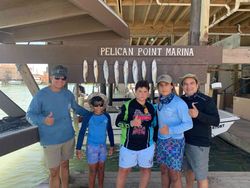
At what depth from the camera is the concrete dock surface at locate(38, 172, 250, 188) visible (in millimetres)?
4434

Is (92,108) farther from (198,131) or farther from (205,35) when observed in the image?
(205,35)

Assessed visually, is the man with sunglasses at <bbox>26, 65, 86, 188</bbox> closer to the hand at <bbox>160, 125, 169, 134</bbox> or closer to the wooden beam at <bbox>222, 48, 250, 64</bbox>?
the hand at <bbox>160, 125, 169, 134</bbox>

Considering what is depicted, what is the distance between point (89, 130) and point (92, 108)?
26cm

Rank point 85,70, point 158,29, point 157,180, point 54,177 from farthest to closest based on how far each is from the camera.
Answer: point 158,29 < point 157,180 < point 85,70 < point 54,177

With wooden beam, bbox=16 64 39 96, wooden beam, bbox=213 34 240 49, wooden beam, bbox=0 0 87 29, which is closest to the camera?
wooden beam, bbox=0 0 87 29

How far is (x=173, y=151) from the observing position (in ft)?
11.3

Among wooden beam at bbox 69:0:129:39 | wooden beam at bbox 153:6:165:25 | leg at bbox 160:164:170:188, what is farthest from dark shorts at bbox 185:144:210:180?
wooden beam at bbox 153:6:165:25

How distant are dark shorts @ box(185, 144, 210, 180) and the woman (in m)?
0.12

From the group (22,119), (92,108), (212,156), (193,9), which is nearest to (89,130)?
(92,108)

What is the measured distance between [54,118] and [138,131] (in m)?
0.91

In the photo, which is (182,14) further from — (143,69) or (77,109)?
(77,109)

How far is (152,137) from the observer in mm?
3473

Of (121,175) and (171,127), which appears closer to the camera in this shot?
(171,127)

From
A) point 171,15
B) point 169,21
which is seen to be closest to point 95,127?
point 171,15
